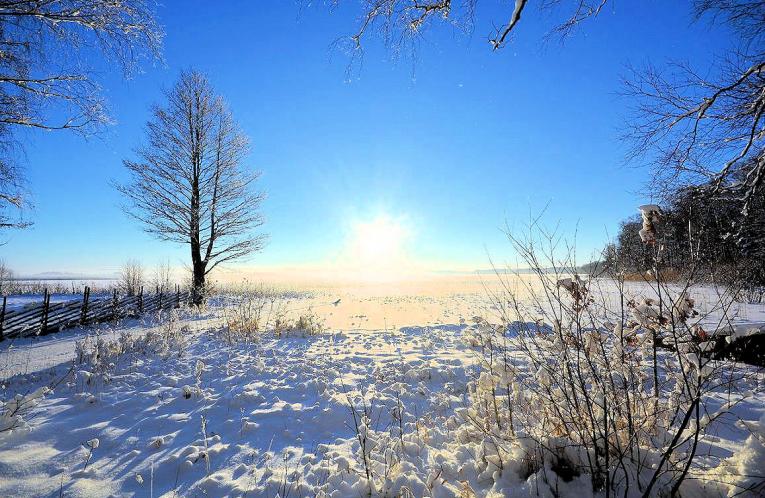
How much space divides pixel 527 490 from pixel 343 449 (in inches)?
70.5

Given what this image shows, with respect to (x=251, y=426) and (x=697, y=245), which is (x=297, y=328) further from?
(x=697, y=245)

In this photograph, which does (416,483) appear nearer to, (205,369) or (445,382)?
(445,382)

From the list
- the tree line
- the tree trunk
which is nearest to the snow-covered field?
the tree line

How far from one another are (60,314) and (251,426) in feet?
34.0

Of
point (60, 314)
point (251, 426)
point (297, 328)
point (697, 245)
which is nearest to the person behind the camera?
point (697, 245)

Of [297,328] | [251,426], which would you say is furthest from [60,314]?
[251,426]

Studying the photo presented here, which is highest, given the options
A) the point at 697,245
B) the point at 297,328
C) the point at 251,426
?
the point at 697,245

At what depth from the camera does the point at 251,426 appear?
11.8ft

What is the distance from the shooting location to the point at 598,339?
2457 mm

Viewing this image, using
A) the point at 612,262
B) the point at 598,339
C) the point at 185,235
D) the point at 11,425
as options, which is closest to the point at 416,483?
the point at 598,339

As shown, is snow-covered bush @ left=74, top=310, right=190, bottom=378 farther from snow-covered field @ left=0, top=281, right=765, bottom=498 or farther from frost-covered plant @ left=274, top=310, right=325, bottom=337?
frost-covered plant @ left=274, top=310, right=325, bottom=337

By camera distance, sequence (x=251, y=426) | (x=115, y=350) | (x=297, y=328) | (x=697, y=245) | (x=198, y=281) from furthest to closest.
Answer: (x=198, y=281), (x=297, y=328), (x=115, y=350), (x=251, y=426), (x=697, y=245)

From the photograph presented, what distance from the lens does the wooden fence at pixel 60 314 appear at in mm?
8641

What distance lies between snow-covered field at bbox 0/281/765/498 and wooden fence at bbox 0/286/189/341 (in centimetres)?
Result: 265
